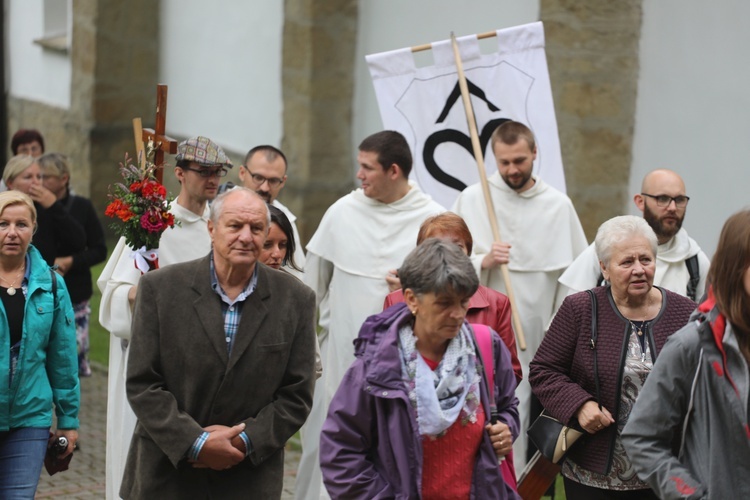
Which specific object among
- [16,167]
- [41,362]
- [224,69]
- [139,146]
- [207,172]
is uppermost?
[224,69]

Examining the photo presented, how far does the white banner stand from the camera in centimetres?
844

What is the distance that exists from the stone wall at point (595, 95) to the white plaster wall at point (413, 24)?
0.88m

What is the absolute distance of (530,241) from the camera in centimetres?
803

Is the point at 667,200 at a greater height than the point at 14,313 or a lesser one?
greater

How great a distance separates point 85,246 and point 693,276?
15.7 ft

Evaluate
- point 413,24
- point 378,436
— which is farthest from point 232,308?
point 413,24

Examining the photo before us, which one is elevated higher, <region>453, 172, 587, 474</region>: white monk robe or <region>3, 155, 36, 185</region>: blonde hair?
<region>3, 155, 36, 185</region>: blonde hair

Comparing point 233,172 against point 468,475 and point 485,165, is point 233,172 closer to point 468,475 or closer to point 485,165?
point 485,165

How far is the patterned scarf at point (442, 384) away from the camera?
14.4 ft

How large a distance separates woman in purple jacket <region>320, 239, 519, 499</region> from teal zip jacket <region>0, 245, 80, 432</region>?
6.19 ft

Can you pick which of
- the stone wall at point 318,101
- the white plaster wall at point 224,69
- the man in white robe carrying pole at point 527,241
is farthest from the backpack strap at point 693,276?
the white plaster wall at point 224,69

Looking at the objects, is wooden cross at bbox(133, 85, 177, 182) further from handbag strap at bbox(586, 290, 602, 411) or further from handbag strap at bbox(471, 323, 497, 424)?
handbag strap at bbox(471, 323, 497, 424)

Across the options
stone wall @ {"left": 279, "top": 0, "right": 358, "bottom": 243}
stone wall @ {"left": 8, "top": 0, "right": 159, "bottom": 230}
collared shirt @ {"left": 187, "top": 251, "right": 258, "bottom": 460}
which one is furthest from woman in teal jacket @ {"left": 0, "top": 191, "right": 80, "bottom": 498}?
stone wall @ {"left": 8, "top": 0, "right": 159, "bottom": 230}

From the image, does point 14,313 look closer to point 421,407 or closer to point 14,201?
point 14,201
